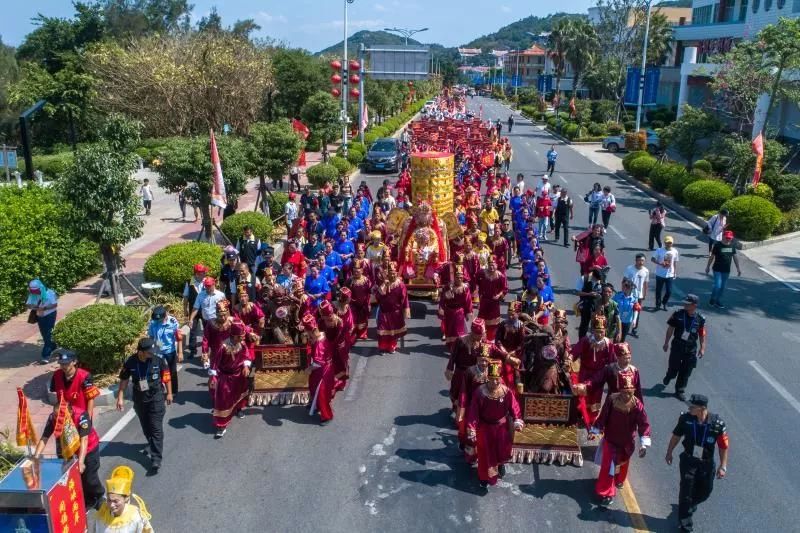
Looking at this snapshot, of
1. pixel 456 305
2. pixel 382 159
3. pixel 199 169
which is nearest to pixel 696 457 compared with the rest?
pixel 456 305

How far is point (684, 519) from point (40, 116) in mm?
45481

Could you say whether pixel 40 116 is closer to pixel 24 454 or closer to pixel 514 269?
pixel 514 269

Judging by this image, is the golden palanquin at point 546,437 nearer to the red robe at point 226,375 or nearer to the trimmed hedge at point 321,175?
the red robe at point 226,375

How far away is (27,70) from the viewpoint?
4466 centimetres

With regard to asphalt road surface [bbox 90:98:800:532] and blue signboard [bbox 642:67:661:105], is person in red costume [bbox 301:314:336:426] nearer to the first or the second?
asphalt road surface [bbox 90:98:800:532]

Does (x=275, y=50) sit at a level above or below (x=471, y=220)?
above

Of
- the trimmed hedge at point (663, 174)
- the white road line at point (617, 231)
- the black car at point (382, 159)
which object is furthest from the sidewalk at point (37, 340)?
the trimmed hedge at point (663, 174)

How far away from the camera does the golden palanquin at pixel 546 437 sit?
7621 mm

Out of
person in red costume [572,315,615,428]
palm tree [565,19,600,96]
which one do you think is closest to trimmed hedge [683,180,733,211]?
person in red costume [572,315,615,428]

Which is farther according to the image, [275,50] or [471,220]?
[275,50]

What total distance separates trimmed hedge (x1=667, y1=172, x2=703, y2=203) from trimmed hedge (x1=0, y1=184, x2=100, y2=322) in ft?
63.6

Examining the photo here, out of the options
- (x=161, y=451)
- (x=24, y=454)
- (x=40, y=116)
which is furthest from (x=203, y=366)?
(x=40, y=116)

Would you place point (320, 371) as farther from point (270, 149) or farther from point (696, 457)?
point (270, 149)

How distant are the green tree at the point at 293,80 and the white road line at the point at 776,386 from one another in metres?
37.9
